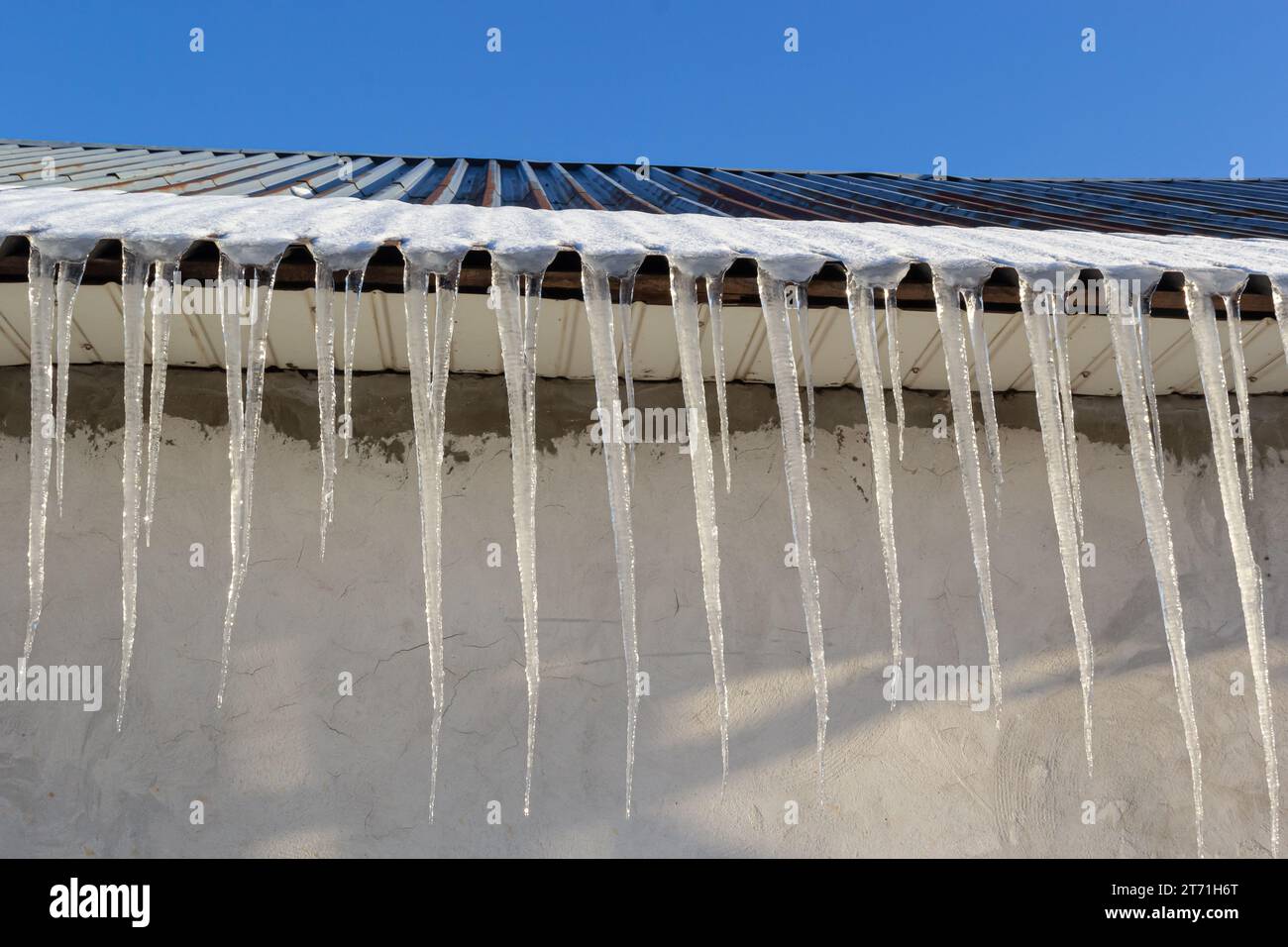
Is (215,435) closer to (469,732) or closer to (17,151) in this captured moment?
(469,732)

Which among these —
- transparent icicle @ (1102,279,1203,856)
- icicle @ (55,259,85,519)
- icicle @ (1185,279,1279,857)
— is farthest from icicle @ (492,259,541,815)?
icicle @ (1185,279,1279,857)

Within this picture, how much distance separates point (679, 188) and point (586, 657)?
276cm

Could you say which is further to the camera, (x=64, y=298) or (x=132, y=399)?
(x=132, y=399)

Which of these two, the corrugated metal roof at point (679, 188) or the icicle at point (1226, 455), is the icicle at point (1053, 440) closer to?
the icicle at point (1226, 455)

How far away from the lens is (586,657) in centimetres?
280

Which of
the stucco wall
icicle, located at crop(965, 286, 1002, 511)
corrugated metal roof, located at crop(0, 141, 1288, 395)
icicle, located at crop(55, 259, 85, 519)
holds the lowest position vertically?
the stucco wall

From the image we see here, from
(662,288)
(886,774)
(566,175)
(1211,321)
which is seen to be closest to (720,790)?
(886,774)

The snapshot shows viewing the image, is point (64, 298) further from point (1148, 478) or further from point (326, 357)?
point (1148, 478)

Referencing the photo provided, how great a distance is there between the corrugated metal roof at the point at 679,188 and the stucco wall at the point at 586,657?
43.1 inches

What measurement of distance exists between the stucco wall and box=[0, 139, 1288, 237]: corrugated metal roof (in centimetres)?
109

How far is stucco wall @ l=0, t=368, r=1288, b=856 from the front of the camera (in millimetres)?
2615

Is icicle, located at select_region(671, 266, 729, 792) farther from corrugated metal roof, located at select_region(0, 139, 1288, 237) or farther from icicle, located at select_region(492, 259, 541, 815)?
corrugated metal roof, located at select_region(0, 139, 1288, 237)

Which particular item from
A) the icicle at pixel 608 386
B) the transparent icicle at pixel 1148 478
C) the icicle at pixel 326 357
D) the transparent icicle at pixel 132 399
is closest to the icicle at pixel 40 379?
the transparent icicle at pixel 132 399

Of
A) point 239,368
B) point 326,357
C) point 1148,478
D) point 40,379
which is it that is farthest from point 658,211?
point 40,379
